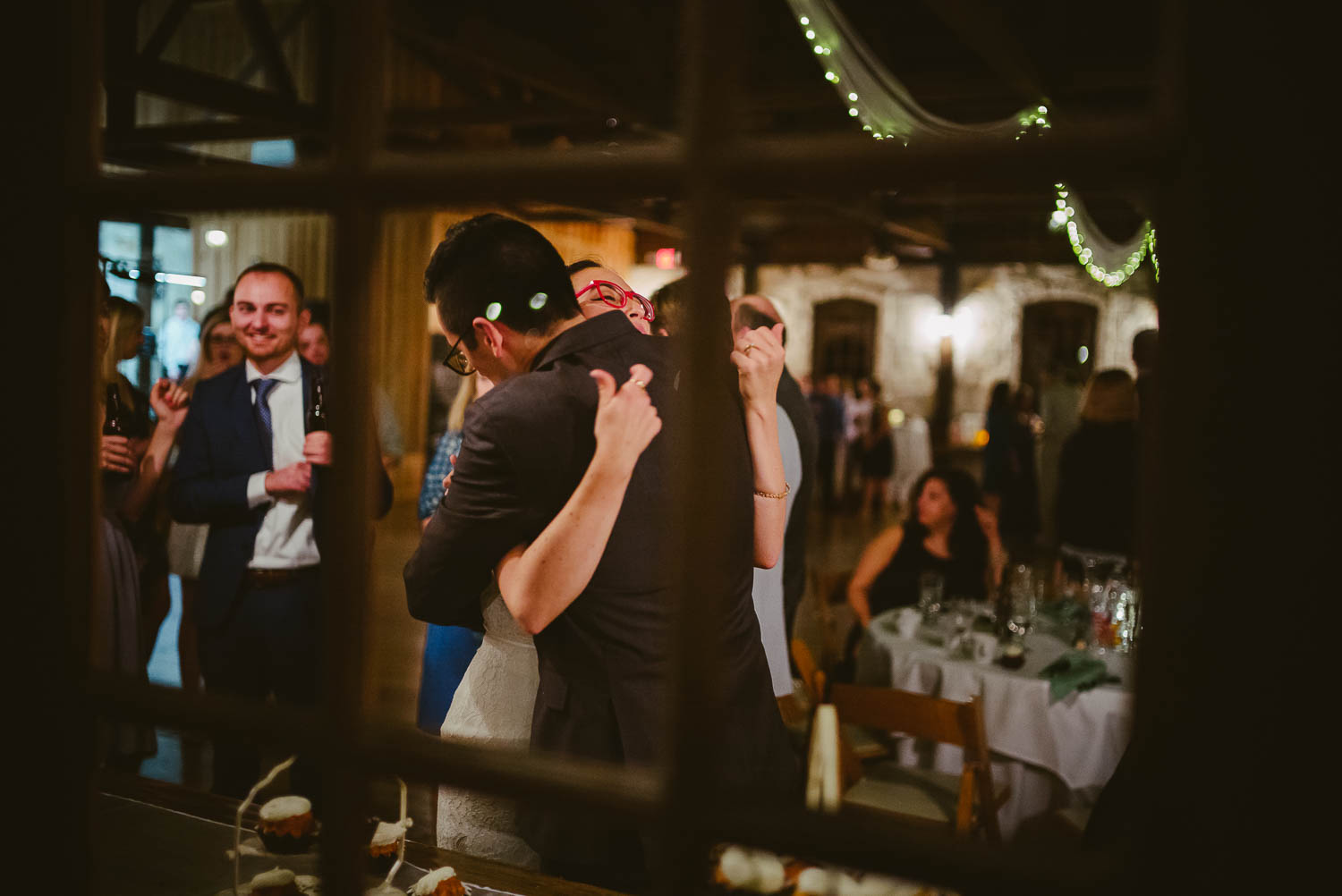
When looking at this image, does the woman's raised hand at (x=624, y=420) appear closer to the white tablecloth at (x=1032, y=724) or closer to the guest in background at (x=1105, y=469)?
the white tablecloth at (x=1032, y=724)

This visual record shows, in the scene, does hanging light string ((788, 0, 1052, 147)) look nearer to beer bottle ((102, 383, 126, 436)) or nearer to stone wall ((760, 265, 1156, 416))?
beer bottle ((102, 383, 126, 436))

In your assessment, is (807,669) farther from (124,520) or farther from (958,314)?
(958,314)

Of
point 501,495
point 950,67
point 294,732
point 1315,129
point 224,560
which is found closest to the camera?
point 1315,129

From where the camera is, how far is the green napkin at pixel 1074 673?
2.95 m

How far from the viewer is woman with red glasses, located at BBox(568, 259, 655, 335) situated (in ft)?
6.34

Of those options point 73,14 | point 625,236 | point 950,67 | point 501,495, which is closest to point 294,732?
point 73,14

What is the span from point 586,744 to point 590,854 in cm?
22

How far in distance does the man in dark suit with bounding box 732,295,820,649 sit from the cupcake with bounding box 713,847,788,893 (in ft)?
5.24

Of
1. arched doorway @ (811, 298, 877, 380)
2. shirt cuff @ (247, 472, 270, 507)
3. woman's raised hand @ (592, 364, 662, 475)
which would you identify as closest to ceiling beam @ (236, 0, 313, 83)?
shirt cuff @ (247, 472, 270, 507)

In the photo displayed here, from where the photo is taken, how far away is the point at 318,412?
2.76m

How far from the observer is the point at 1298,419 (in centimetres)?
57

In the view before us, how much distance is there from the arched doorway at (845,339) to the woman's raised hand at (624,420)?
12945 millimetres

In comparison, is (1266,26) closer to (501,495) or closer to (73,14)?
(73,14)

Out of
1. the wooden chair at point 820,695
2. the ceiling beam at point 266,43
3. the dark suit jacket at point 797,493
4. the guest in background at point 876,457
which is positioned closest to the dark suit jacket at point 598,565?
the dark suit jacket at point 797,493
